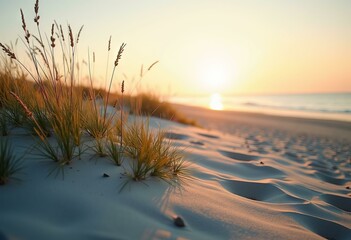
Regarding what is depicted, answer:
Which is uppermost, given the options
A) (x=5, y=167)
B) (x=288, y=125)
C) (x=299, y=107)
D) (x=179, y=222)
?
(x=299, y=107)

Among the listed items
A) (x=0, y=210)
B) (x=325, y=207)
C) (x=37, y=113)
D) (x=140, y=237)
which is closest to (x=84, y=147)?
(x=37, y=113)

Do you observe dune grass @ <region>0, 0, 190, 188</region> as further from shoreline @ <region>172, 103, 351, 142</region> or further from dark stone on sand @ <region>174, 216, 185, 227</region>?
shoreline @ <region>172, 103, 351, 142</region>

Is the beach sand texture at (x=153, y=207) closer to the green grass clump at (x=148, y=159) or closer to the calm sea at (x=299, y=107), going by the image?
the green grass clump at (x=148, y=159)

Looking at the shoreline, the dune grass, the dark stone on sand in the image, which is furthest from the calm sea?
the dark stone on sand

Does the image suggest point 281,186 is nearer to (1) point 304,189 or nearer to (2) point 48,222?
(1) point 304,189

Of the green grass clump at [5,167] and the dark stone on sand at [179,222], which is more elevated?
the green grass clump at [5,167]

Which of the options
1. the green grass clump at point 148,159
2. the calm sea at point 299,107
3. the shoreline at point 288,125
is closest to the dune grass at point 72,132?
the green grass clump at point 148,159

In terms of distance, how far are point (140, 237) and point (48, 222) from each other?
1.66ft

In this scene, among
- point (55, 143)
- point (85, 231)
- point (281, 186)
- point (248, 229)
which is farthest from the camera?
point (281, 186)

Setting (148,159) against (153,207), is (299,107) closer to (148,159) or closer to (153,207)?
(148,159)

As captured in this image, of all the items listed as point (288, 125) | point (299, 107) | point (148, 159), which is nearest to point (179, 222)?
point (148, 159)

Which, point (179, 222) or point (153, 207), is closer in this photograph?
point (179, 222)

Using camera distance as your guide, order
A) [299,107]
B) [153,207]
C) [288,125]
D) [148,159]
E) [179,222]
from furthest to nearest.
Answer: [299,107]
[288,125]
[148,159]
[153,207]
[179,222]

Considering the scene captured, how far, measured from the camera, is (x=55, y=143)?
2.18 meters
